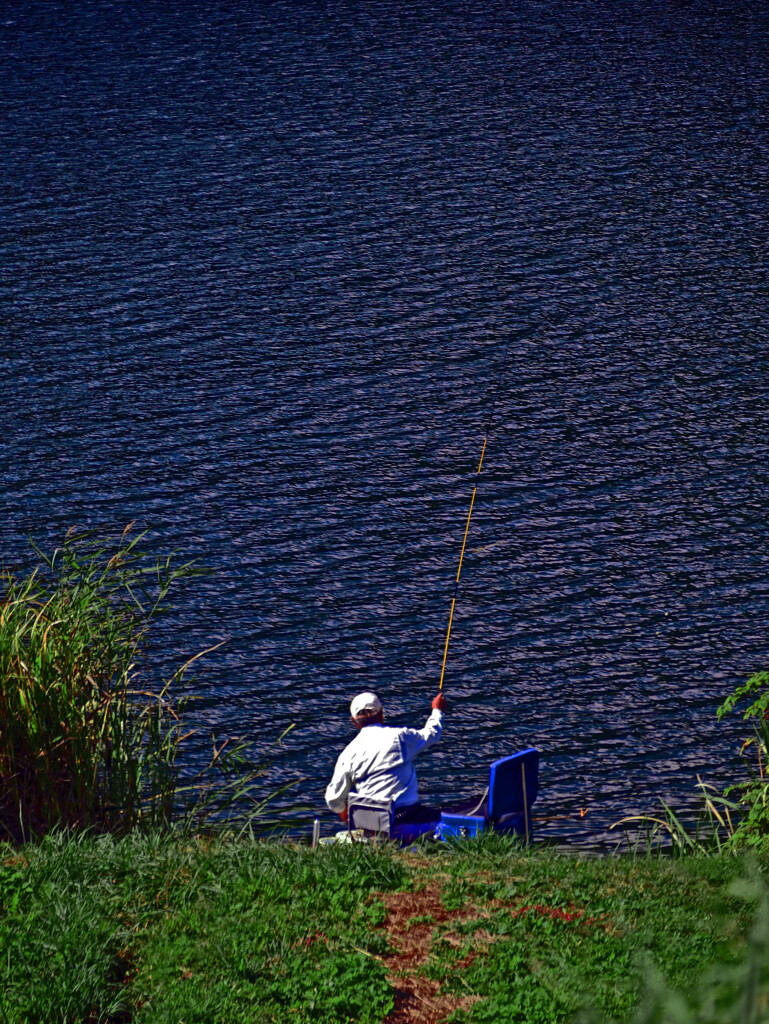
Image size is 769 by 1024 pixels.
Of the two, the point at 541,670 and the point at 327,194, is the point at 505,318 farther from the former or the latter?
the point at 541,670

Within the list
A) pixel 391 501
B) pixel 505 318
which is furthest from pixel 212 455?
pixel 505 318

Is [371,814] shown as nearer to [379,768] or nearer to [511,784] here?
[379,768]

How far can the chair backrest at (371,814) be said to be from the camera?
951 centimetres

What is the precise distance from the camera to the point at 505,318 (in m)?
25.6

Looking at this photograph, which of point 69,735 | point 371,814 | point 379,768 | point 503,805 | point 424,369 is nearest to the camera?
point 69,735

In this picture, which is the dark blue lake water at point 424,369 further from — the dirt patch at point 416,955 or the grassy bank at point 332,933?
the dirt patch at point 416,955

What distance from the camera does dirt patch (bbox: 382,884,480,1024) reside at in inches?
249

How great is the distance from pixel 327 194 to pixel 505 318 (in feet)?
29.2

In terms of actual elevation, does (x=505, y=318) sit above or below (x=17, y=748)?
below

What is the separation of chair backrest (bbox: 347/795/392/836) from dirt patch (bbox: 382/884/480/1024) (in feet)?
6.50

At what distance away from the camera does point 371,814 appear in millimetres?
9547

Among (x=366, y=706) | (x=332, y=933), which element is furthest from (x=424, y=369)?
(x=332, y=933)

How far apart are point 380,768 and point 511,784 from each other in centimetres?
99

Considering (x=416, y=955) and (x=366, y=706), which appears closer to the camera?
(x=416, y=955)
